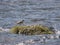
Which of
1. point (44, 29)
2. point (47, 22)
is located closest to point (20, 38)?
point (44, 29)

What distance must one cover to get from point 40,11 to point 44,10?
33 cm

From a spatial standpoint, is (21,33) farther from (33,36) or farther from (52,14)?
(52,14)

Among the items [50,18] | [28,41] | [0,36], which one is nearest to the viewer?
[28,41]

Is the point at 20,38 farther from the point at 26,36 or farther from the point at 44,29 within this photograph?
the point at 44,29

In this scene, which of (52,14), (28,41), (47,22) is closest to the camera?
(28,41)

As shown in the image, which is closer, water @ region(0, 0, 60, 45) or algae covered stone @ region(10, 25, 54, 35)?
algae covered stone @ region(10, 25, 54, 35)

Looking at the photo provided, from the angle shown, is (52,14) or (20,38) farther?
(52,14)

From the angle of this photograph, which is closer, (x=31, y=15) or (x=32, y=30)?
(x=32, y=30)

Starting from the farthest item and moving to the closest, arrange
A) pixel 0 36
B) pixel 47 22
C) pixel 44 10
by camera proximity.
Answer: pixel 44 10 < pixel 47 22 < pixel 0 36

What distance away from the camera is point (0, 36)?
7406 mm

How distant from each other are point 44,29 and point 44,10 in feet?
12.8

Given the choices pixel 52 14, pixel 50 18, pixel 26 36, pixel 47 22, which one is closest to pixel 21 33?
pixel 26 36

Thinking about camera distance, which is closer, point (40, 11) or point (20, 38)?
point (20, 38)

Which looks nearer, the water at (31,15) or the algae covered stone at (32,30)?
the algae covered stone at (32,30)
